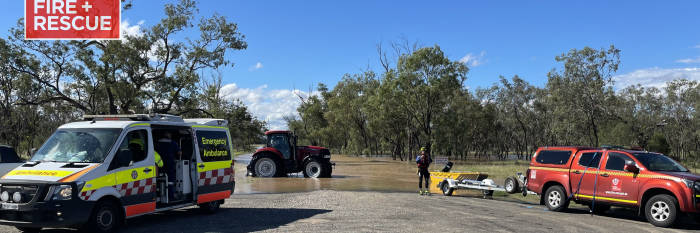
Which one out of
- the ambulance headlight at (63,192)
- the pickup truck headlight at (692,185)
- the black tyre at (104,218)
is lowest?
the black tyre at (104,218)

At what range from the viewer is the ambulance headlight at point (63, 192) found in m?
7.70

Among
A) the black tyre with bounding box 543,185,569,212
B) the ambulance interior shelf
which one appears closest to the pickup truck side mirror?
the black tyre with bounding box 543,185,569,212

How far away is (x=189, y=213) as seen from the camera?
36.9ft

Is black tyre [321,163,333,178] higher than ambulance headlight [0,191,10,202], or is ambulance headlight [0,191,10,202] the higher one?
ambulance headlight [0,191,10,202]

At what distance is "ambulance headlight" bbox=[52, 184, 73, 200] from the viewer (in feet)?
25.3

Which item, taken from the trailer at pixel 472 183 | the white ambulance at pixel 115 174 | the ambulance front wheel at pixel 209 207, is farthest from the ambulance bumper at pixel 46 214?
the trailer at pixel 472 183

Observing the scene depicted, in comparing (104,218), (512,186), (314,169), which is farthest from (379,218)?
(314,169)

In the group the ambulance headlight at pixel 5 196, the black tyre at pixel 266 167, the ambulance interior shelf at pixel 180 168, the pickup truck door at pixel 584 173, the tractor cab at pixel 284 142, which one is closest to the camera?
the ambulance headlight at pixel 5 196

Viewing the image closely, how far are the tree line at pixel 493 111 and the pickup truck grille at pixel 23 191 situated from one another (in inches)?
1578

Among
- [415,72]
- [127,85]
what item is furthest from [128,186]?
[415,72]

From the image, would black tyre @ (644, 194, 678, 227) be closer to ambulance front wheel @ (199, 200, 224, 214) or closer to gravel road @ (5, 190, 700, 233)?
gravel road @ (5, 190, 700, 233)

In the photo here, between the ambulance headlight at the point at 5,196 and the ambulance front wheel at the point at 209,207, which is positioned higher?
the ambulance headlight at the point at 5,196

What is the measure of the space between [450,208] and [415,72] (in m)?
35.4

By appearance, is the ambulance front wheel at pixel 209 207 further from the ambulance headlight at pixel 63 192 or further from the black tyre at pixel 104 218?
the ambulance headlight at pixel 63 192
